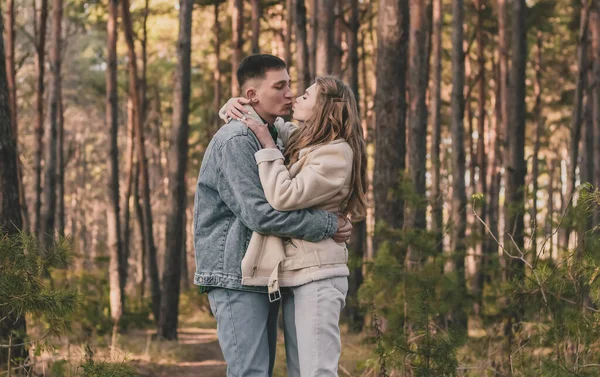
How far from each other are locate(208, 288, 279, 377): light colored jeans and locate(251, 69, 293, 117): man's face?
0.91 metres

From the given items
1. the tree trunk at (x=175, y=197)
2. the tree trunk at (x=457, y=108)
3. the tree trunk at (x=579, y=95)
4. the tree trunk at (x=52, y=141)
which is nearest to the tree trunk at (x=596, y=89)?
the tree trunk at (x=579, y=95)

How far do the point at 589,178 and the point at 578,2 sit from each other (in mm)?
5311

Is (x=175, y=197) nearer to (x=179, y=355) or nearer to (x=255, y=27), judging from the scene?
(x=179, y=355)

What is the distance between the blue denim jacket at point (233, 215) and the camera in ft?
14.2

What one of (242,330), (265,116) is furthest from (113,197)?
(242,330)

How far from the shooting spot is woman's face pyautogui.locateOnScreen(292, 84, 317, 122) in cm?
454

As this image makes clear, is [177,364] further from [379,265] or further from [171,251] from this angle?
[379,265]

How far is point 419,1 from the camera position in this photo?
14625mm

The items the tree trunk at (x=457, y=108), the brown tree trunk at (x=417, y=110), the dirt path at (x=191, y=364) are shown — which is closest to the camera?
the dirt path at (x=191, y=364)

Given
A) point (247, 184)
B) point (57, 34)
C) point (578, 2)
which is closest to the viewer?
point (247, 184)

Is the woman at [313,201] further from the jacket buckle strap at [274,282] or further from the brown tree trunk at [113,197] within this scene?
the brown tree trunk at [113,197]

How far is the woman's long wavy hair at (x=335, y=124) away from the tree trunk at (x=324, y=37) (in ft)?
30.3

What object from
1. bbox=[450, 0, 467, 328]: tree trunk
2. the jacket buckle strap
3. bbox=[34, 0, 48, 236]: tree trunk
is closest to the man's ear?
the jacket buckle strap

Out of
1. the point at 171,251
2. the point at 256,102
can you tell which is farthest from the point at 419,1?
the point at 256,102
